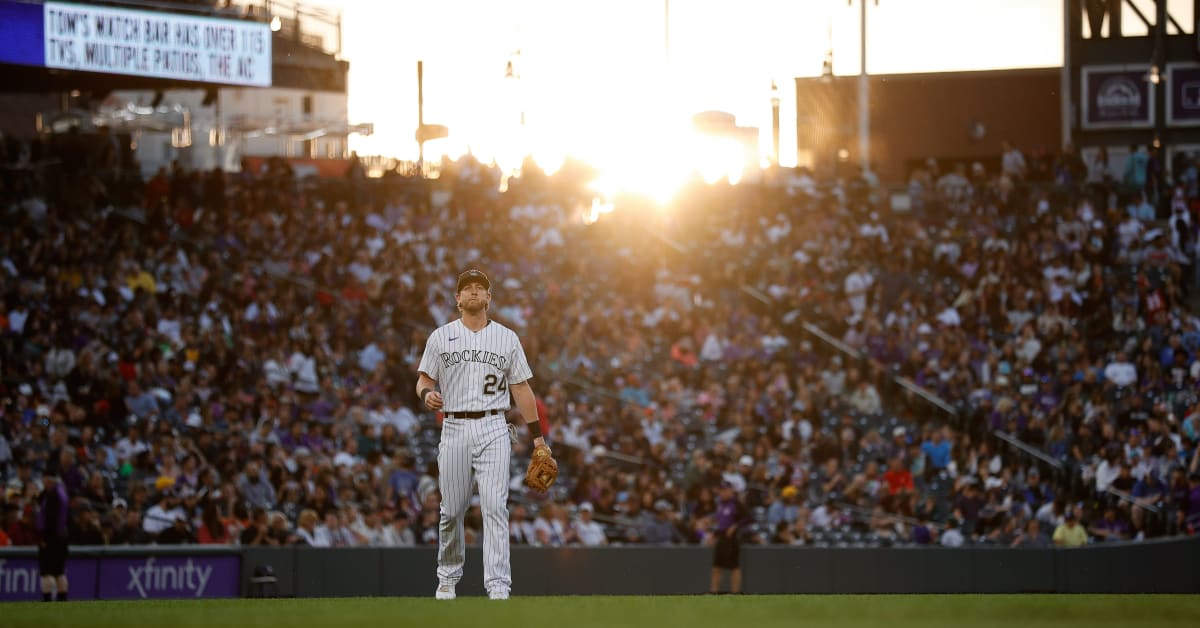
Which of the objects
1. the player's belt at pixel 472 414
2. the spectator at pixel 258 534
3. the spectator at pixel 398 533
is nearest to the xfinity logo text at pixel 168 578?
the spectator at pixel 258 534

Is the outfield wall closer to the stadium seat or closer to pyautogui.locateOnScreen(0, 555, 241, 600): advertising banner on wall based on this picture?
pyautogui.locateOnScreen(0, 555, 241, 600): advertising banner on wall

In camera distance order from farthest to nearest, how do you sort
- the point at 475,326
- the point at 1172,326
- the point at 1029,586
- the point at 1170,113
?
the point at 1170,113
the point at 1172,326
the point at 1029,586
the point at 475,326

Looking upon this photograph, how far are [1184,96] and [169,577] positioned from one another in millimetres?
28445

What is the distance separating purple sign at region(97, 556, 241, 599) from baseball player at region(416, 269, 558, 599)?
8914 millimetres

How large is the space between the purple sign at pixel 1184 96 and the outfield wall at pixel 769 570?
20.7 m

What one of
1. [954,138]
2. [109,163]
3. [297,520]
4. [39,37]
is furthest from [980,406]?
[954,138]

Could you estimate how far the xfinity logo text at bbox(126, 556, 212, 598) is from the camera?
1816 centimetres

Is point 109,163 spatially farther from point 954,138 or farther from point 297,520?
point 954,138

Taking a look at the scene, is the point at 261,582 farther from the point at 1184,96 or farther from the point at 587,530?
the point at 1184,96

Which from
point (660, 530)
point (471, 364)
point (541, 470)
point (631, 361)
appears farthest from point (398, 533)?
point (471, 364)

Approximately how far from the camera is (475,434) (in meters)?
10.0

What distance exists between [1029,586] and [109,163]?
1935cm

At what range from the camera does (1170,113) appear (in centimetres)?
3906

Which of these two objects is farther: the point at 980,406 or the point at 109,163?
the point at 109,163
